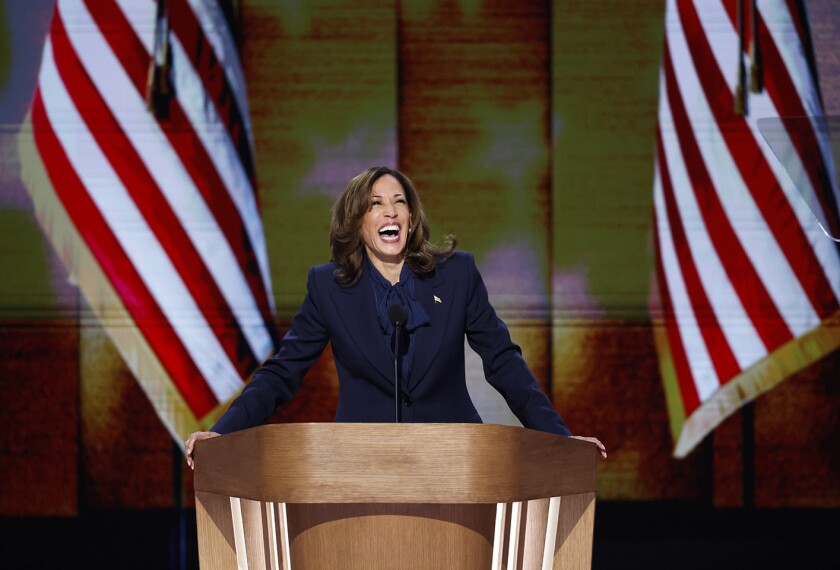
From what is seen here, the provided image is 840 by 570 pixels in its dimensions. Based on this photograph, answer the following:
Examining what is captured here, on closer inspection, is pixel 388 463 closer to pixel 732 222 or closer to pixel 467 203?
pixel 467 203

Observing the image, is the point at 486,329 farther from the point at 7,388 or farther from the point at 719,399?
the point at 7,388

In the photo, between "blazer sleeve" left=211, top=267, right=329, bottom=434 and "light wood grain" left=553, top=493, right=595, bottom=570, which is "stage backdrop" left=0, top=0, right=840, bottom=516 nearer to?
"blazer sleeve" left=211, top=267, right=329, bottom=434

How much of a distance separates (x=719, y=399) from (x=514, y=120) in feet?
5.11

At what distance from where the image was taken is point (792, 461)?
4.37 m

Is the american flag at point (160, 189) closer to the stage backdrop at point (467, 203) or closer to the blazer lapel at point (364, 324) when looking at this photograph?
the stage backdrop at point (467, 203)

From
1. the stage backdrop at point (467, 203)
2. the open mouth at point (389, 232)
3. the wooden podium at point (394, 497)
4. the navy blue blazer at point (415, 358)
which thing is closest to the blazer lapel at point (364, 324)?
→ the navy blue blazer at point (415, 358)

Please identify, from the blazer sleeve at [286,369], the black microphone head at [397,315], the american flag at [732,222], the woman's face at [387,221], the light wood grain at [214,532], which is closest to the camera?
the light wood grain at [214,532]

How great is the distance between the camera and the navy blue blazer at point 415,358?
2393mm

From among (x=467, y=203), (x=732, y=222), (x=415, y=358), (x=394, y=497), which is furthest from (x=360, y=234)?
(x=732, y=222)

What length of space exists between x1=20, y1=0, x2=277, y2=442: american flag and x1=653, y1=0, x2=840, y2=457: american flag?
186 cm

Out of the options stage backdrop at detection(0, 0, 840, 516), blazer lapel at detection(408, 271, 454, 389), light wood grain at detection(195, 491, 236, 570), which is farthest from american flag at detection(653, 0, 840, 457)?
light wood grain at detection(195, 491, 236, 570)

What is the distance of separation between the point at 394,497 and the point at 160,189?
3158mm

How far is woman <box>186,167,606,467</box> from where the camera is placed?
240 cm

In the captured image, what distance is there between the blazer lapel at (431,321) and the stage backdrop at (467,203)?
78.3 inches
